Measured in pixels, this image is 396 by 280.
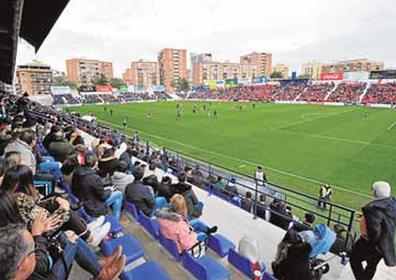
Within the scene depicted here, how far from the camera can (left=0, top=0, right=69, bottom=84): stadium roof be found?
23.8 ft

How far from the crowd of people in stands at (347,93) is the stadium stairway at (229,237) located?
53090mm

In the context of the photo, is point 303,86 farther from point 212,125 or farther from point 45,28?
point 45,28

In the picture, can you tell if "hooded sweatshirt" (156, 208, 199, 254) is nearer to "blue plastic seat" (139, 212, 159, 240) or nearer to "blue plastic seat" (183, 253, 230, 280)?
"blue plastic seat" (183, 253, 230, 280)

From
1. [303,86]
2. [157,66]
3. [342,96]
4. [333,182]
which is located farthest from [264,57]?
[333,182]

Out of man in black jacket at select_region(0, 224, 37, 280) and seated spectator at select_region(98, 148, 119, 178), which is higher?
man in black jacket at select_region(0, 224, 37, 280)

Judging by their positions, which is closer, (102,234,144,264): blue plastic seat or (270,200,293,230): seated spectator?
(102,234,144,264): blue plastic seat

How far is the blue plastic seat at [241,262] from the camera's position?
3.78m

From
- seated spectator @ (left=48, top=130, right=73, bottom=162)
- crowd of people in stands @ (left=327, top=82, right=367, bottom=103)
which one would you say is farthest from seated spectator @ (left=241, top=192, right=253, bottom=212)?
crowd of people in stands @ (left=327, top=82, right=367, bottom=103)

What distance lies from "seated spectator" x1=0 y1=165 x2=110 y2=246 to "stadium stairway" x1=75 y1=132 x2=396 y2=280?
823mm

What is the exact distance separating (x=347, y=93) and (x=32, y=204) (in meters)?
61.8

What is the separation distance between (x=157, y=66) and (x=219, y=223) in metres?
159

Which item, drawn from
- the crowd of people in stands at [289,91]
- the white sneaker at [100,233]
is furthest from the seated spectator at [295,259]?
the crowd of people in stands at [289,91]

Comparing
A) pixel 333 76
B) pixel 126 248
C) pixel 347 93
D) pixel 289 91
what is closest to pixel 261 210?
pixel 126 248

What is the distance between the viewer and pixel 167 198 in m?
5.99
